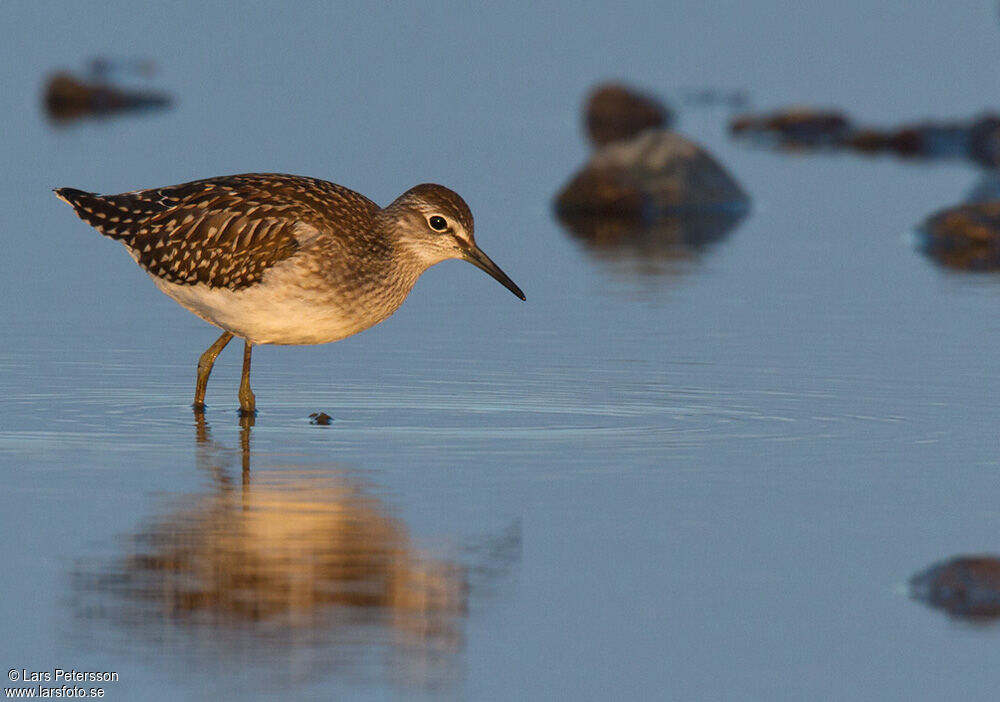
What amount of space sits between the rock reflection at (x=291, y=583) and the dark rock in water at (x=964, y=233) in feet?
44.9

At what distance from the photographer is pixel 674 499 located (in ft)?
40.0

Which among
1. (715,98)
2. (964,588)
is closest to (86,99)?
(715,98)

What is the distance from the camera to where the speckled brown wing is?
578 inches

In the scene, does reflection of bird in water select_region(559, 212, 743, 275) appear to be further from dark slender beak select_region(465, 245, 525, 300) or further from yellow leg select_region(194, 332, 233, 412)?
yellow leg select_region(194, 332, 233, 412)

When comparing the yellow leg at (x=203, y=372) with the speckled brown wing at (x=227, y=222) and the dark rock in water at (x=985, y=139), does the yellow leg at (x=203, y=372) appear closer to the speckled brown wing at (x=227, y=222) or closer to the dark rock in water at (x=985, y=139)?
the speckled brown wing at (x=227, y=222)

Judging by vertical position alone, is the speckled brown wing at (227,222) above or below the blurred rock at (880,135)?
below

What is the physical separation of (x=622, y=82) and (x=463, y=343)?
24.5m

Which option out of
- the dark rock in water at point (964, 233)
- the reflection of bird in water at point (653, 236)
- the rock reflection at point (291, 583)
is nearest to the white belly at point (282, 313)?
the rock reflection at point (291, 583)

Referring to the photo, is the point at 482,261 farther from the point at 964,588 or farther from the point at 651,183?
the point at 651,183

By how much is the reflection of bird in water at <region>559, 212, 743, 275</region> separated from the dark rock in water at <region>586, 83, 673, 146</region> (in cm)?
1158

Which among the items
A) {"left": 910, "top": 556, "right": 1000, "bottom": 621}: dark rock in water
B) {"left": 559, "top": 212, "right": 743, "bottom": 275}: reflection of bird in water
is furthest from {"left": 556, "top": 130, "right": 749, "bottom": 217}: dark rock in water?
{"left": 910, "top": 556, "right": 1000, "bottom": 621}: dark rock in water

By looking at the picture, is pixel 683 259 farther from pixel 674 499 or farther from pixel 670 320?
pixel 674 499

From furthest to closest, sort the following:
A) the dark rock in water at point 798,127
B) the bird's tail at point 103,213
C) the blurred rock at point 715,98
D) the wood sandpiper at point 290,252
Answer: the blurred rock at point 715,98, the dark rock in water at point 798,127, the bird's tail at point 103,213, the wood sandpiper at point 290,252

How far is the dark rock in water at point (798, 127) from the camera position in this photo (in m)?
38.2
